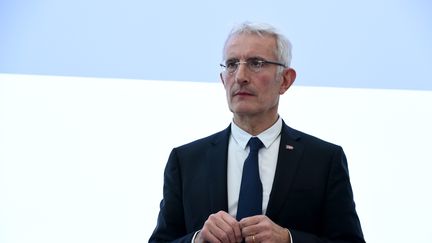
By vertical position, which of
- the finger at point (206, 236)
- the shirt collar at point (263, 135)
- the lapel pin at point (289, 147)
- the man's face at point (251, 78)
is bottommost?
the finger at point (206, 236)

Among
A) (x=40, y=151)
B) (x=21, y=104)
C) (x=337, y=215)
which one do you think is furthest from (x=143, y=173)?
(x=337, y=215)

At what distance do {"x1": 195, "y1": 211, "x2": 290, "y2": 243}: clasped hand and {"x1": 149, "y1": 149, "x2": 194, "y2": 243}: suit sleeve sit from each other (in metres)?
0.26

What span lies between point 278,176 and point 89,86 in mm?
1346

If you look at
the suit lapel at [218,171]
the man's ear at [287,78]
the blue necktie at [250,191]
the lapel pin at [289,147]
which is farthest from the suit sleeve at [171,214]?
the man's ear at [287,78]

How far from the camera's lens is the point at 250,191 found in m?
1.52

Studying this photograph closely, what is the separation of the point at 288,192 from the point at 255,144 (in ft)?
0.71

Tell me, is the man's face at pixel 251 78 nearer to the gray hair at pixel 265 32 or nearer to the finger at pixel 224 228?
the gray hair at pixel 265 32

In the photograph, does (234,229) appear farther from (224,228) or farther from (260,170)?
(260,170)

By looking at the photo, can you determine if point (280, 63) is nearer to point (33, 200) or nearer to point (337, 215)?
point (337, 215)

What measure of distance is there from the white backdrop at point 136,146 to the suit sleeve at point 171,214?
0.75m

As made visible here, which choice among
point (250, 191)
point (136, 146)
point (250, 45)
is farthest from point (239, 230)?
point (136, 146)

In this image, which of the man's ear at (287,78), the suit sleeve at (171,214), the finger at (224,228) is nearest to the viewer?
the finger at (224,228)

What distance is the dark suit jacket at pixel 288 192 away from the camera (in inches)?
59.2

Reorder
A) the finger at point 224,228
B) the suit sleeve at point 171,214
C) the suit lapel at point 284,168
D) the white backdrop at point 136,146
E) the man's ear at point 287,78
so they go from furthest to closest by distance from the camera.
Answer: the white backdrop at point 136,146 < the man's ear at point 287,78 < the suit sleeve at point 171,214 < the suit lapel at point 284,168 < the finger at point 224,228
